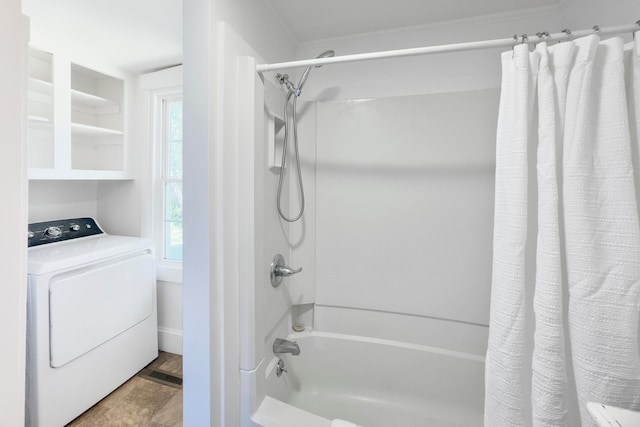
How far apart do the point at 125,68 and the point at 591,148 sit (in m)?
3.11

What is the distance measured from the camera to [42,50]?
1849 mm

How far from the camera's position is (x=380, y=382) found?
5.65 feet

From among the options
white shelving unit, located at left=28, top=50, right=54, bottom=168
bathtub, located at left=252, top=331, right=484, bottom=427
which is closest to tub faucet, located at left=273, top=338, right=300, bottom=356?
bathtub, located at left=252, top=331, right=484, bottom=427

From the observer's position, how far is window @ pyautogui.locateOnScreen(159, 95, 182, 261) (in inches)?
100

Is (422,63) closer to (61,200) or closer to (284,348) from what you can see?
(284,348)

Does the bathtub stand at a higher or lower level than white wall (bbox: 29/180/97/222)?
lower

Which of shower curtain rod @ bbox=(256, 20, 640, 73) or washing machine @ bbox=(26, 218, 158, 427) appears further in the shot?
washing machine @ bbox=(26, 218, 158, 427)

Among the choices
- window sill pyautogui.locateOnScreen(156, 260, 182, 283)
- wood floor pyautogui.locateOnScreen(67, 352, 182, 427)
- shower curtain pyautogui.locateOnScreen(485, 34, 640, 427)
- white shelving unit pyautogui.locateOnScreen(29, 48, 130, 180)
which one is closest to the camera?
shower curtain pyautogui.locateOnScreen(485, 34, 640, 427)

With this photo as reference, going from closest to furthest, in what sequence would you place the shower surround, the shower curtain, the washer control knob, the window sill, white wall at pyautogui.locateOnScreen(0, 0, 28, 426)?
white wall at pyautogui.locateOnScreen(0, 0, 28, 426)
the shower curtain
the shower surround
the washer control knob
the window sill

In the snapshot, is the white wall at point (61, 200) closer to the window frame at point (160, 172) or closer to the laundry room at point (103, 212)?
the laundry room at point (103, 212)

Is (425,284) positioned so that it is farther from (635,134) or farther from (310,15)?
(310,15)

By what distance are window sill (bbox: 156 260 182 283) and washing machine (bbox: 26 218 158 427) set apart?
0.16m

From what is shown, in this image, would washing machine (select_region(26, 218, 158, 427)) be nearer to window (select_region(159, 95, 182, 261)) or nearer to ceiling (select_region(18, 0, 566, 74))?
window (select_region(159, 95, 182, 261))

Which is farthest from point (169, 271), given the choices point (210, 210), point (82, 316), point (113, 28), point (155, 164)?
point (113, 28)
